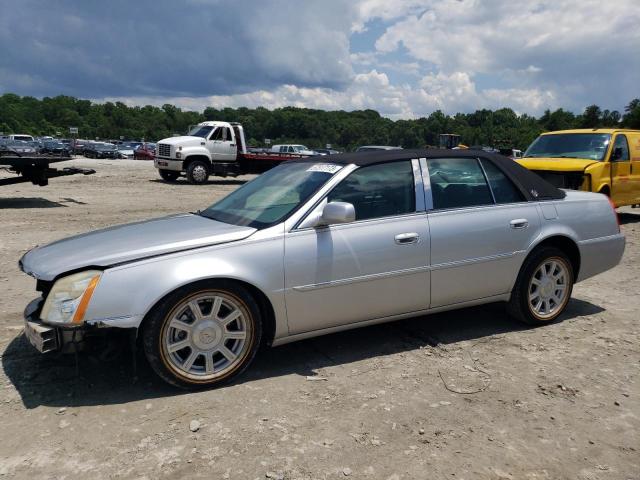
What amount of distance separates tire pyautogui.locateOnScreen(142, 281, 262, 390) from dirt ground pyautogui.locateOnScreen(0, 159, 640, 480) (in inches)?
5.6

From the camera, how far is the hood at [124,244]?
10.8ft

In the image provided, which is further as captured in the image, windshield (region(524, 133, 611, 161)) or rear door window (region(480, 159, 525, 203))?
windshield (region(524, 133, 611, 161))

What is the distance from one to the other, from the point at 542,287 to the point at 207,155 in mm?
17122

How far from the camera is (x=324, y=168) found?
163 inches

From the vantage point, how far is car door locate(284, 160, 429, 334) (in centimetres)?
363

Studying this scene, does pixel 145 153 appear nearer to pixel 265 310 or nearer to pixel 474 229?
pixel 474 229

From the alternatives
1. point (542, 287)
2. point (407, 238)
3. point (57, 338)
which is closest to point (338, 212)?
point (407, 238)

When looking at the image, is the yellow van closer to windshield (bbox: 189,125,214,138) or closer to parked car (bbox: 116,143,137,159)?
windshield (bbox: 189,125,214,138)

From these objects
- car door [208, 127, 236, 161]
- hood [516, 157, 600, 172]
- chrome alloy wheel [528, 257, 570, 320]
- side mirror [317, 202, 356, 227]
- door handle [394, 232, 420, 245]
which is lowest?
chrome alloy wheel [528, 257, 570, 320]

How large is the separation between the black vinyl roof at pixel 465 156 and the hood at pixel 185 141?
1618 centimetres

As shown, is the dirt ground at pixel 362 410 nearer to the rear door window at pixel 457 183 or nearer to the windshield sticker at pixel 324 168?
the rear door window at pixel 457 183

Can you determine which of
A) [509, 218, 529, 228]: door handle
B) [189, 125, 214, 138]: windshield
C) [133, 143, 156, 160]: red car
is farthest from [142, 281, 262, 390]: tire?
[133, 143, 156, 160]: red car

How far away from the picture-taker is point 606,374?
3.76m

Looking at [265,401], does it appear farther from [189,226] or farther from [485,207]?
[485,207]
